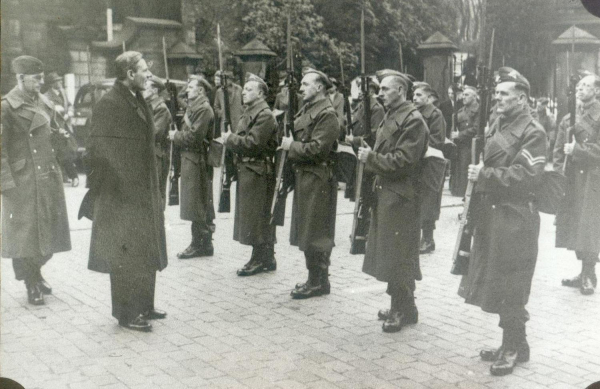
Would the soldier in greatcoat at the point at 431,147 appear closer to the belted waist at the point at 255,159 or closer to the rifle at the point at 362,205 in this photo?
the belted waist at the point at 255,159

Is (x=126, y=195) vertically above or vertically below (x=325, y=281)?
above

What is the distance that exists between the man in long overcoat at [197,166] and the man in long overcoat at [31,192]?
6.55 feet

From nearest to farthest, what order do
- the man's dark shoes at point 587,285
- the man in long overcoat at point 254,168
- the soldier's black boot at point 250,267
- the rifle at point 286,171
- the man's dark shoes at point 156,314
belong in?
the man's dark shoes at point 156,314 → the man's dark shoes at point 587,285 → the rifle at point 286,171 → the man in long overcoat at point 254,168 → the soldier's black boot at point 250,267

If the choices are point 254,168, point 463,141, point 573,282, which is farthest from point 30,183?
point 463,141

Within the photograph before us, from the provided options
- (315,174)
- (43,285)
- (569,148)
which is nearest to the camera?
(569,148)

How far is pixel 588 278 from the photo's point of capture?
705cm

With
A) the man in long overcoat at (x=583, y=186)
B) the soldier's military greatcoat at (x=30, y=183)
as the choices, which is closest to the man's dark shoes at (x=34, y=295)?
the soldier's military greatcoat at (x=30, y=183)

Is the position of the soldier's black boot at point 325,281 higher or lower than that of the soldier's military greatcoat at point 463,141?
lower

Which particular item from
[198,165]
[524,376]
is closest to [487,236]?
[524,376]

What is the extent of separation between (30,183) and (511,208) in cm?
397

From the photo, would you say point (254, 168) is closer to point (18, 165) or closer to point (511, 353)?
point (18, 165)

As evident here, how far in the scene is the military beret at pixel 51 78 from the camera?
5.58m

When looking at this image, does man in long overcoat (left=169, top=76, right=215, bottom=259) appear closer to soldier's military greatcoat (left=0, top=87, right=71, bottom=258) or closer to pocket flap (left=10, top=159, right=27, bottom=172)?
soldier's military greatcoat (left=0, top=87, right=71, bottom=258)

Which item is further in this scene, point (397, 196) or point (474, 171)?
point (397, 196)
